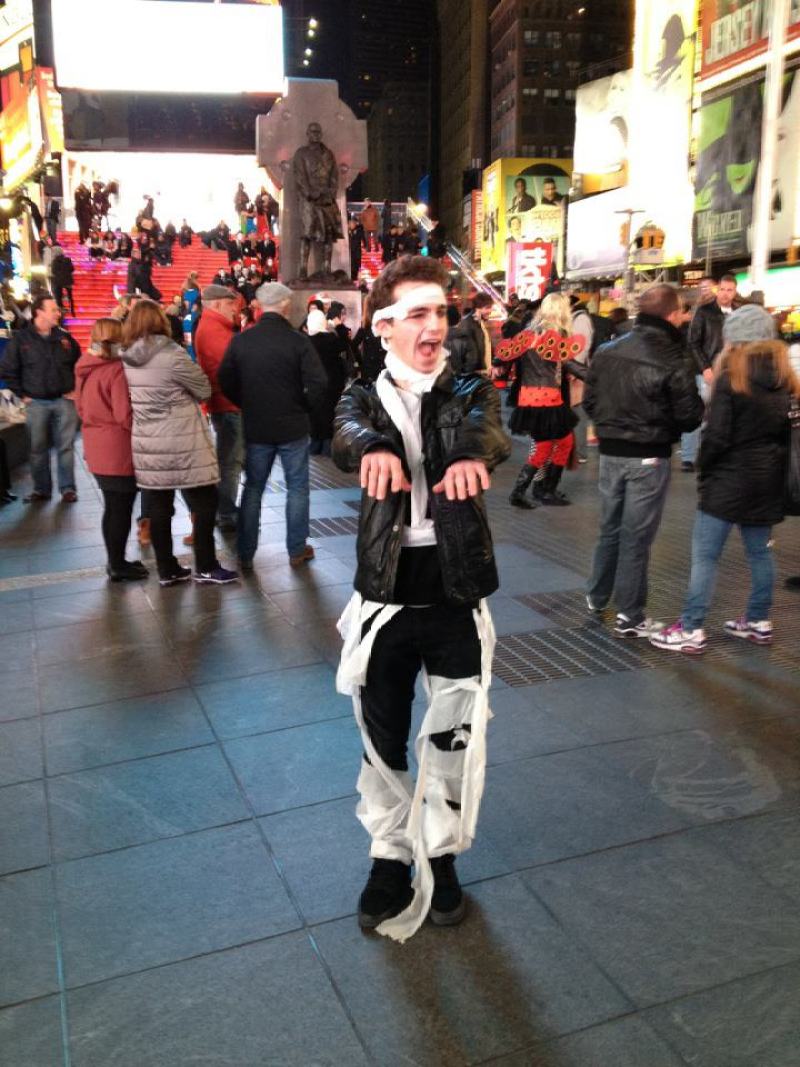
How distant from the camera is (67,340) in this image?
9.03 m

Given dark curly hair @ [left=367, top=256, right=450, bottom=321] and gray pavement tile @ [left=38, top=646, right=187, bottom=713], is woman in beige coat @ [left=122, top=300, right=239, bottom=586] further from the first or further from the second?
dark curly hair @ [left=367, top=256, right=450, bottom=321]

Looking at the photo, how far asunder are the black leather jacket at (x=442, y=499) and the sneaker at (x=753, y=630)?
123 inches

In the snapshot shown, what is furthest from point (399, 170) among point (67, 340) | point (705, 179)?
point (67, 340)

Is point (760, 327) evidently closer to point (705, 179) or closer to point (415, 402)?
point (415, 402)

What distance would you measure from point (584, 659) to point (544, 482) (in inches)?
172

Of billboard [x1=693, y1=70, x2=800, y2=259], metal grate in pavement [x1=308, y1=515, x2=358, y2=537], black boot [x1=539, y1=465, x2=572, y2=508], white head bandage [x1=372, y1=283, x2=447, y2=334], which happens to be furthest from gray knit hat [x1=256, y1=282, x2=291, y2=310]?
billboard [x1=693, y1=70, x2=800, y2=259]

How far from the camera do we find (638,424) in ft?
16.5

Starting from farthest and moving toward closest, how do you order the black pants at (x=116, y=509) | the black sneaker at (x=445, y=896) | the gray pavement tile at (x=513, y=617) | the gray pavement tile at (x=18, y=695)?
the black pants at (x=116, y=509), the gray pavement tile at (x=513, y=617), the gray pavement tile at (x=18, y=695), the black sneaker at (x=445, y=896)

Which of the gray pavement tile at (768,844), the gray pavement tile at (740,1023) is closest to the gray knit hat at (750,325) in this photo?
the gray pavement tile at (768,844)

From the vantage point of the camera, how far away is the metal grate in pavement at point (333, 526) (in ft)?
26.0

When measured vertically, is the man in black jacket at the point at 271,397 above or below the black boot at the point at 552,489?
above

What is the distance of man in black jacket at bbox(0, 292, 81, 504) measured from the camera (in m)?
Answer: 8.80

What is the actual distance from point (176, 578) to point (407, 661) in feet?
13.4

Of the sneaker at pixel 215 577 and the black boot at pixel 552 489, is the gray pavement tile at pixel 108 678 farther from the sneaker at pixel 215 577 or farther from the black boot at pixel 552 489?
the black boot at pixel 552 489
